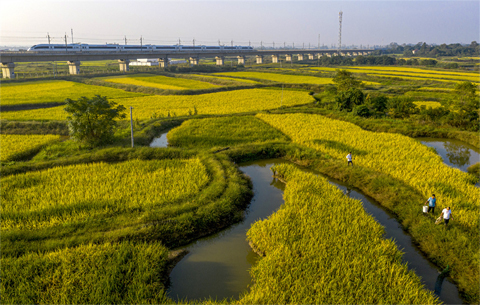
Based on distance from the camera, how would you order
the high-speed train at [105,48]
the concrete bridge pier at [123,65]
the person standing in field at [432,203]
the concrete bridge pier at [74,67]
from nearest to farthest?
1. the person standing in field at [432,203]
2. the concrete bridge pier at [74,67]
3. the high-speed train at [105,48]
4. the concrete bridge pier at [123,65]

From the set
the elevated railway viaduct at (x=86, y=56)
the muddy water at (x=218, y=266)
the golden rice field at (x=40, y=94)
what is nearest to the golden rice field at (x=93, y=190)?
the muddy water at (x=218, y=266)

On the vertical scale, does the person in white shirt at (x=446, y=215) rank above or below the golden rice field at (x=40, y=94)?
below

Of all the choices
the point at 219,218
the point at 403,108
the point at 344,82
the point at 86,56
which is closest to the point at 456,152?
the point at 403,108

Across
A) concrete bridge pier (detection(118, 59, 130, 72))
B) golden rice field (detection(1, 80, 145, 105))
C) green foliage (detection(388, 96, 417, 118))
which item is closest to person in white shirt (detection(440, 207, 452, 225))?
green foliage (detection(388, 96, 417, 118))

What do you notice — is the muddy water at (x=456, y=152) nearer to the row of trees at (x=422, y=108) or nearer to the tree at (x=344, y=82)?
the row of trees at (x=422, y=108)

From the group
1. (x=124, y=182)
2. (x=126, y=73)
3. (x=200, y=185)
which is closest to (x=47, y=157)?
(x=124, y=182)

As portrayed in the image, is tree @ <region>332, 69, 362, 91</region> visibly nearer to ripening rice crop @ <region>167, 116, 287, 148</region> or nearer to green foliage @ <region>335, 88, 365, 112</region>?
green foliage @ <region>335, 88, 365, 112</region>
